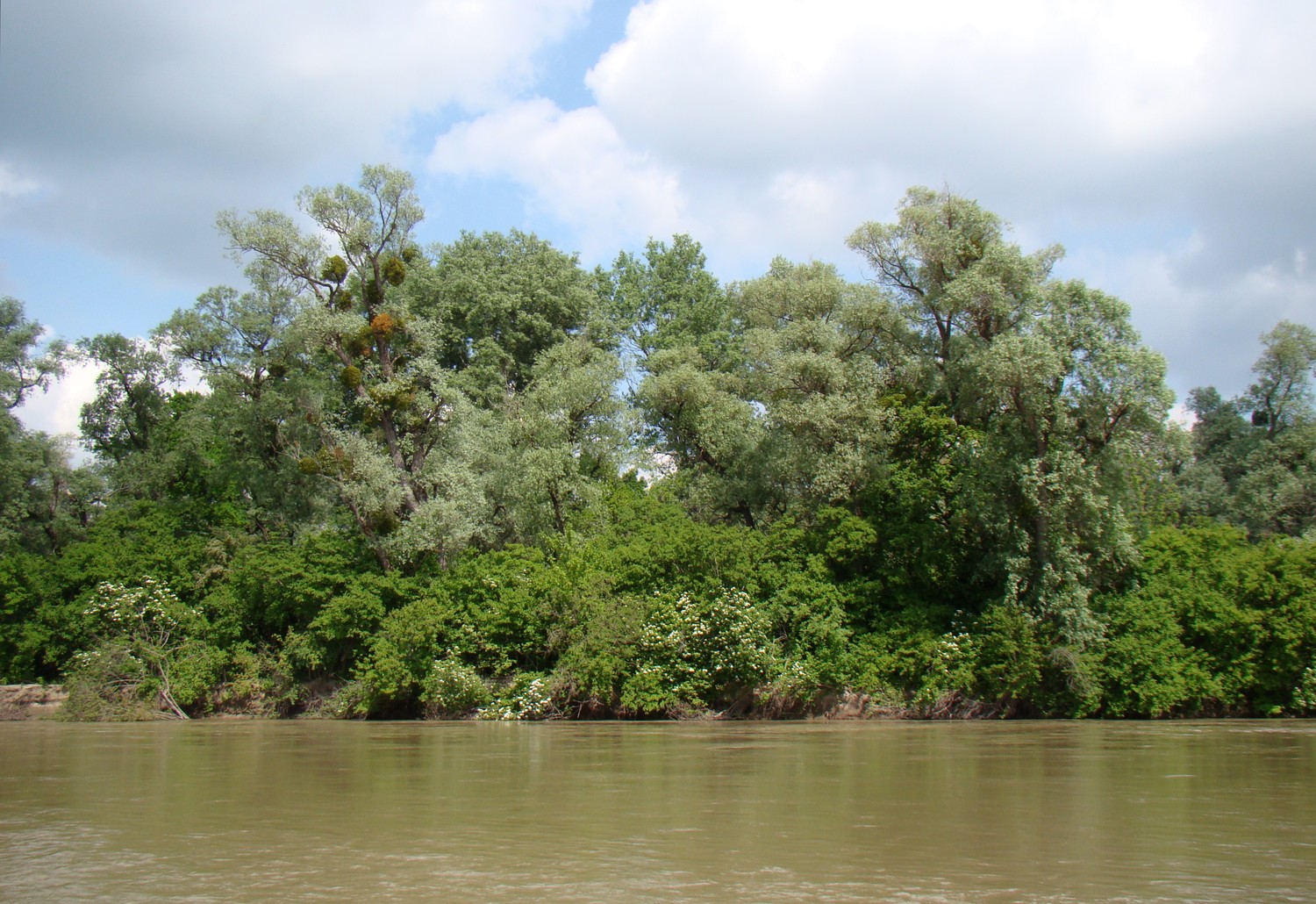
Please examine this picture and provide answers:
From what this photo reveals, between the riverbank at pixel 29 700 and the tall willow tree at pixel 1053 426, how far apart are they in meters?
27.5

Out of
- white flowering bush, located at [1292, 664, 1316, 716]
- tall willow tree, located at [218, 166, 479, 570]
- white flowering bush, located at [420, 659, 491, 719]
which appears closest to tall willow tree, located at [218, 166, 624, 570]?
tall willow tree, located at [218, 166, 479, 570]

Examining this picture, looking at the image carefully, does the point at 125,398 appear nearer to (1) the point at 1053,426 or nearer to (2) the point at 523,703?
(2) the point at 523,703

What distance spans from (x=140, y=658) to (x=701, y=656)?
17134mm

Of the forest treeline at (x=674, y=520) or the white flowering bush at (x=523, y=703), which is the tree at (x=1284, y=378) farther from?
the white flowering bush at (x=523, y=703)

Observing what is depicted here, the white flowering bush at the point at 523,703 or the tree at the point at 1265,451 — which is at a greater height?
the tree at the point at 1265,451

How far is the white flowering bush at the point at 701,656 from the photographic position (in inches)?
1044

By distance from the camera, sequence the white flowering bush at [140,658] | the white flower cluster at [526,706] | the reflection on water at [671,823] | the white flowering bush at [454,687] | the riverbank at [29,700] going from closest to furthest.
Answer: the reflection on water at [671,823]
the white flower cluster at [526,706]
the white flowering bush at [454,687]
the white flowering bush at [140,658]
the riverbank at [29,700]

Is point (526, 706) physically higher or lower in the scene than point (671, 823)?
lower

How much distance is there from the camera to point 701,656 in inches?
1069

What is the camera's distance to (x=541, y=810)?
1002cm

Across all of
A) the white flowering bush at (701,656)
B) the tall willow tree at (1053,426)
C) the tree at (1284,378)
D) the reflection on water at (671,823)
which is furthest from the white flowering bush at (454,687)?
the tree at (1284,378)

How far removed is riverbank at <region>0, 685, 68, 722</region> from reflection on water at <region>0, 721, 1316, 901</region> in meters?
15.0

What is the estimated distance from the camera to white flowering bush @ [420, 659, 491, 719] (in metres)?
27.8

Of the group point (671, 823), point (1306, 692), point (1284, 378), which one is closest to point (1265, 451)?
point (1284, 378)
